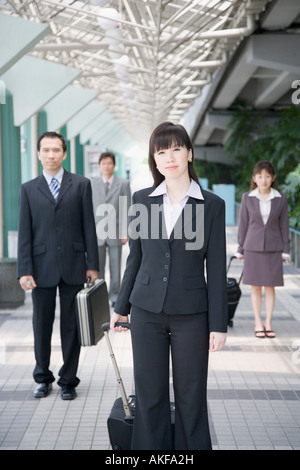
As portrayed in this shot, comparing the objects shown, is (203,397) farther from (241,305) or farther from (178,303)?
(241,305)

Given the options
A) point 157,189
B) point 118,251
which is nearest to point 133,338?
point 157,189

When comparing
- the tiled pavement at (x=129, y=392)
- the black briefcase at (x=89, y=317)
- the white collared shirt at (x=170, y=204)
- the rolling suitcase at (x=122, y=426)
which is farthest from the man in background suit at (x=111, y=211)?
the white collared shirt at (x=170, y=204)

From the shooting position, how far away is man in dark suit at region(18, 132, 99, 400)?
5.15 meters

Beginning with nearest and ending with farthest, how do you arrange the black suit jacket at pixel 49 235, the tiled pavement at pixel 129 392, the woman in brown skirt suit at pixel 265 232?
the tiled pavement at pixel 129 392 < the black suit jacket at pixel 49 235 < the woman in brown skirt suit at pixel 265 232

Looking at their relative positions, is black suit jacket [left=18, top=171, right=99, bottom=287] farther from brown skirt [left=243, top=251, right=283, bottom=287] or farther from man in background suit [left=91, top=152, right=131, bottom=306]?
man in background suit [left=91, top=152, right=131, bottom=306]

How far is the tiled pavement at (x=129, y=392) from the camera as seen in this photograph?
4469mm

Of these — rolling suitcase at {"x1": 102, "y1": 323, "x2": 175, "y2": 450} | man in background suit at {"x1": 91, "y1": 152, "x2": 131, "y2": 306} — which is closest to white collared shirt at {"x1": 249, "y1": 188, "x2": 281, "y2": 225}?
man in background suit at {"x1": 91, "y1": 152, "x2": 131, "y2": 306}

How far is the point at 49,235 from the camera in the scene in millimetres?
5164

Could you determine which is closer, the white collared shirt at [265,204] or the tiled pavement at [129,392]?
the tiled pavement at [129,392]

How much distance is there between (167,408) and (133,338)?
0.38 meters

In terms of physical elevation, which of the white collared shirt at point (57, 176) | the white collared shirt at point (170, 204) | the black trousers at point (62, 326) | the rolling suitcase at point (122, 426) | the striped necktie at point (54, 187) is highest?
the white collared shirt at point (57, 176)

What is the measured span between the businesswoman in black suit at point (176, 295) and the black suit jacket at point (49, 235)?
176cm

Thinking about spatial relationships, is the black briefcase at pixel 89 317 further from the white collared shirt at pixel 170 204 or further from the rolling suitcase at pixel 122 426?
the white collared shirt at pixel 170 204

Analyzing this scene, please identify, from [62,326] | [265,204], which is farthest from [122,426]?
[265,204]
